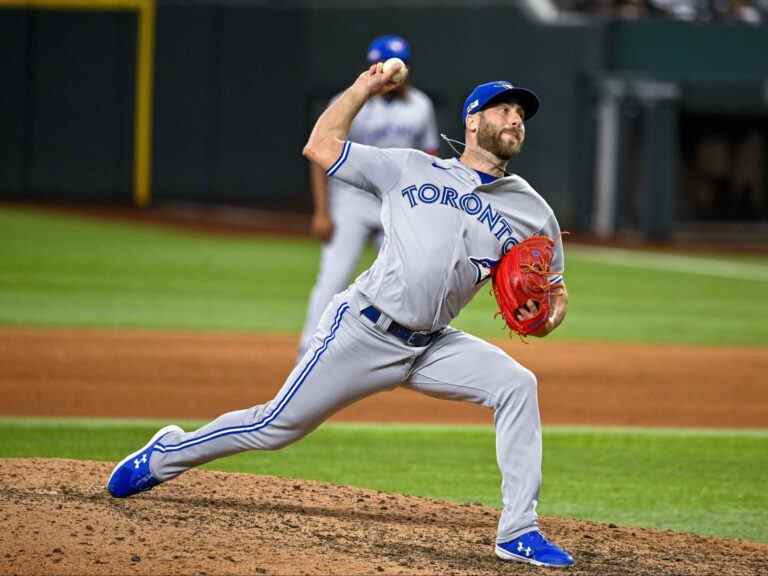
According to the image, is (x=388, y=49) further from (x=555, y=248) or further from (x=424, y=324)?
(x=424, y=324)

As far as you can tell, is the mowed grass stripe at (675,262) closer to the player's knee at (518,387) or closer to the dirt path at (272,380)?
the dirt path at (272,380)

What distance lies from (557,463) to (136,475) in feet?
8.42

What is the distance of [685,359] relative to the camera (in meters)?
10.6

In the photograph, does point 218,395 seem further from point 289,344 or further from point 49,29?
point 49,29

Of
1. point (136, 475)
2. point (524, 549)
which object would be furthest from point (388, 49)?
point (524, 549)

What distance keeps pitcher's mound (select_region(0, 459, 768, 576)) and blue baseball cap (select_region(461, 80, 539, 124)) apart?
1.49 meters

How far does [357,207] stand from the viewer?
8.45m

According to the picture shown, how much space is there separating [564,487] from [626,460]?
0.77 m

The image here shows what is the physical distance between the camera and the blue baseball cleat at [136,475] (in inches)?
198

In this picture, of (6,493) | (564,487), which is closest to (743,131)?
(564,487)

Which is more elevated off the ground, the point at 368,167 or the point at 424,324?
the point at 368,167

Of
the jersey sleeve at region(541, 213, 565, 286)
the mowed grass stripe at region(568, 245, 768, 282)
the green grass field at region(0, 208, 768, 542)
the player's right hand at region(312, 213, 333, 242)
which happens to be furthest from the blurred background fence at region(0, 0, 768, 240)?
the jersey sleeve at region(541, 213, 565, 286)

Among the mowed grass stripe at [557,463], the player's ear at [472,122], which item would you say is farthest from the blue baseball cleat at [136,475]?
the player's ear at [472,122]

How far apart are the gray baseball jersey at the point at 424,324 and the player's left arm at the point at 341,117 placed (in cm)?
5
